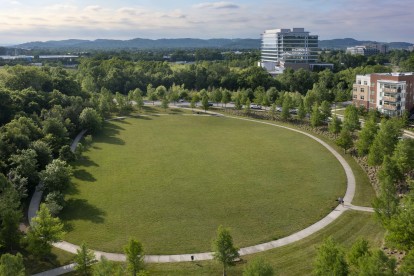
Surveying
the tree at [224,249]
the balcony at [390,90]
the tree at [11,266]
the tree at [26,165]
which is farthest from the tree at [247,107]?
the tree at [11,266]

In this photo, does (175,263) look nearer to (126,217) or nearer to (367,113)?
(126,217)

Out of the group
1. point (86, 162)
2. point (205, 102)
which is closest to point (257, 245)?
point (86, 162)

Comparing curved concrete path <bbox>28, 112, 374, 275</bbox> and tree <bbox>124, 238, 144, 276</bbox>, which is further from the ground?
tree <bbox>124, 238, 144, 276</bbox>

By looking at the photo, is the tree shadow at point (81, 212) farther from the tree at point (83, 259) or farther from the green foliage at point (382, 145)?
the green foliage at point (382, 145)

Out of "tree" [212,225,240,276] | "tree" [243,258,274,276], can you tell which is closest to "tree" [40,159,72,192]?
"tree" [212,225,240,276]

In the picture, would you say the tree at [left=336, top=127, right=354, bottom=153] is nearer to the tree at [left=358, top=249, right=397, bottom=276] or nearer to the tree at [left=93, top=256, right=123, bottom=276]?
the tree at [left=358, top=249, right=397, bottom=276]

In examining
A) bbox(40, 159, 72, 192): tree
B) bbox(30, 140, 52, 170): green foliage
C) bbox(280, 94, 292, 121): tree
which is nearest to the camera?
bbox(40, 159, 72, 192): tree

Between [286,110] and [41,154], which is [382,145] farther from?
[41,154]

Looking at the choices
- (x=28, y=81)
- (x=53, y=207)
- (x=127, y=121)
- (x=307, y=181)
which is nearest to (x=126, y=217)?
(x=53, y=207)

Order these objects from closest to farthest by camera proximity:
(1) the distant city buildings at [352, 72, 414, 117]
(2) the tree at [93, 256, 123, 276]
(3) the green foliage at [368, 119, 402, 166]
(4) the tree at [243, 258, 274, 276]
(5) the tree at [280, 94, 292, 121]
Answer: (4) the tree at [243, 258, 274, 276]
(2) the tree at [93, 256, 123, 276]
(3) the green foliage at [368, 119, 402, 166]
(1) the distant city buildings at [352, 72, 414, 117]
(5) the tree at [280, 94, 292, 121]
